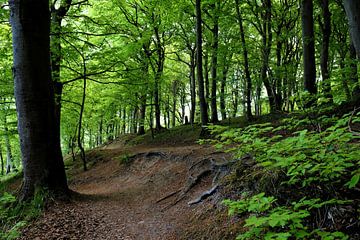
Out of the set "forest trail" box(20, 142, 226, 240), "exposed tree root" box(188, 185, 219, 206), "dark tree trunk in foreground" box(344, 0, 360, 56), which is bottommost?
"forest trail" box(20, 142, 226, 240)

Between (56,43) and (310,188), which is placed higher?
(56,43)

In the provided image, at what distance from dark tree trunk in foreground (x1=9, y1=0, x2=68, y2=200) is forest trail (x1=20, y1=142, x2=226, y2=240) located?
2.83ft

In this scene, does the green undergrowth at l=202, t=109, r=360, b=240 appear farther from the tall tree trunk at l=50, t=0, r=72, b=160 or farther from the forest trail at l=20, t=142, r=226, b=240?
the tall tree trunk at l=50, t=0, r=72, b=160

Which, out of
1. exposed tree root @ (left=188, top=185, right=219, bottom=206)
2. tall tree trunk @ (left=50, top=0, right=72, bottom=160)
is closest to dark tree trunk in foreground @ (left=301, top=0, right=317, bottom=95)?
exposed tree root @ (left=188, top=185, right=219, bottom=206)

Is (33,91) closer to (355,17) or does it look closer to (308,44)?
(355,17)

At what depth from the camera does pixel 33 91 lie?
5945 mm

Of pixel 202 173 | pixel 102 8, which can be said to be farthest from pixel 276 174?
pixel 102 8

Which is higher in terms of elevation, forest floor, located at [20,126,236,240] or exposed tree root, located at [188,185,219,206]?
exposed tree root, located at [188,185,219,206]

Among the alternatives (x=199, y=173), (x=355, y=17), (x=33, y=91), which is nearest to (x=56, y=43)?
(x=33, y=91)

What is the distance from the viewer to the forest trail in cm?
512

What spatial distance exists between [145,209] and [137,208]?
302mm

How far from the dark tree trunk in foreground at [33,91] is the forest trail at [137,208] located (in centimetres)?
86

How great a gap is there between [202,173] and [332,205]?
3866 millimetres

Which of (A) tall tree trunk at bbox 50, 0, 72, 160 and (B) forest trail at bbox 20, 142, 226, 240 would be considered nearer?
(B) forest trail at bbox 20, 142, 226, 240
